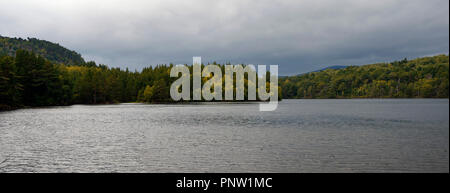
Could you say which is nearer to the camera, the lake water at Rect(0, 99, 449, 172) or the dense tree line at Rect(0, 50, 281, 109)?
the lake water at Rect(0, 99, 449, 172)

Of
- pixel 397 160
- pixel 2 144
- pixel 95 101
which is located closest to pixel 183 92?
pixel 95 101

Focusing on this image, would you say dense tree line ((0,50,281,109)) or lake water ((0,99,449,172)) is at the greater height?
dense tree line ((0,50,281,109))

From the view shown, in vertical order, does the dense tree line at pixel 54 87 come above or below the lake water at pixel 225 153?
above

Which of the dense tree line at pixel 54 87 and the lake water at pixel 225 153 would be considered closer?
the lake water at pixel 225 153

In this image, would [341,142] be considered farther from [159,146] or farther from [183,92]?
[183,92]

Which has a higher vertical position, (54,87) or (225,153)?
(54,87)

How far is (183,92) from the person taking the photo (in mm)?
197000

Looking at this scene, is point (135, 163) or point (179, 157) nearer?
point (135, 163)

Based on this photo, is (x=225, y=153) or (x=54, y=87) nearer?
(x=225, y=153)
